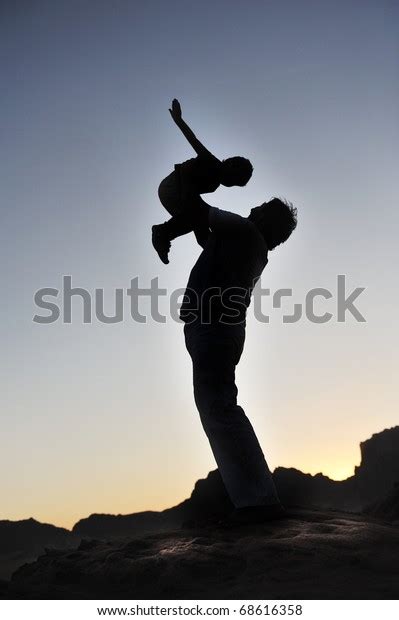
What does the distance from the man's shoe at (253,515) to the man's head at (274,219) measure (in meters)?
2.04

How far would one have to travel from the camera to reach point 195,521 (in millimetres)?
4543

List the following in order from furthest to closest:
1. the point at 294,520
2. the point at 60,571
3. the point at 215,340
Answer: the point at 215,340
the point at 294,520
the point at 60,571

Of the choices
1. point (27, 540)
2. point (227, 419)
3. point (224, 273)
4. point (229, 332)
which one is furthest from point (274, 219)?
point (27, 540)

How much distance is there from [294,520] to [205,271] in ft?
6.08

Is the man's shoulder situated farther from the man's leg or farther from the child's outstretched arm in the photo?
the man's leg

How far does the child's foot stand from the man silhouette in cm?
25

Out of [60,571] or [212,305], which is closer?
[60,571]

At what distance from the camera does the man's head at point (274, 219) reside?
491cm

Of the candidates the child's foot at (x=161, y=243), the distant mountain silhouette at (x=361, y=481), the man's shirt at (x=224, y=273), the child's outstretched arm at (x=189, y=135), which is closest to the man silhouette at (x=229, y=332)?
the man's shirt at (x=224, y=273)

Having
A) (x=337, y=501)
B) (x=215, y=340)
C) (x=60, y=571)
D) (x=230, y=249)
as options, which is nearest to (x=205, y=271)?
(x=230, y=249)

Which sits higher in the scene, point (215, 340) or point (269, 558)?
point (215, 340)

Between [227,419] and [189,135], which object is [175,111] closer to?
[189,135]
